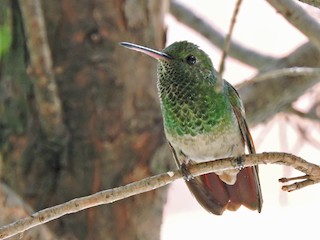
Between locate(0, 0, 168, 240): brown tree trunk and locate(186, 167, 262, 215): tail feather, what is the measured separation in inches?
10.1

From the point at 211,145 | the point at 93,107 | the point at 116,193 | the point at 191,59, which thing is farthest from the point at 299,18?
the point at 93,107

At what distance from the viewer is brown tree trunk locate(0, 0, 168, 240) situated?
268 centimetres

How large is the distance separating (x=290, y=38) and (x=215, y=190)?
268 centimetres

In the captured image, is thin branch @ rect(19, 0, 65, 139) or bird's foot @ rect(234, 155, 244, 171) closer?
bird's foot @ rect(234, 155, 244, 171)

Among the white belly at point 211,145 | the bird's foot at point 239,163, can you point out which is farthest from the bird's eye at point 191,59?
the bird's foot at point 239,163

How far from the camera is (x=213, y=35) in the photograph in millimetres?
3158

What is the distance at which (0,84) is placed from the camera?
2.78 m

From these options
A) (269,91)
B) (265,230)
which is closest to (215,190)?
(269,91)

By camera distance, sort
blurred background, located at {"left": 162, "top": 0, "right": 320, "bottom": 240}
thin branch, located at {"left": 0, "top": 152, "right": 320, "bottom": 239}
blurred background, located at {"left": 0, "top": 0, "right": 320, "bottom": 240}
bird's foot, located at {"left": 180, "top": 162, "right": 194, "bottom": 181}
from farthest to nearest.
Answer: blurred background, located at {"left": 162, "top": 0, "right": 320, "bottom": 240}, blurred background, located at {"left": 0, "top": 0, "right": 320, "bottom": 240}, bird's foot, located at {"left": 180, "top": 162, "right": 194, "bottom": 181}, thin branch, located at {"left": 0, "top": 152, "right": 320, "bottom": 239}

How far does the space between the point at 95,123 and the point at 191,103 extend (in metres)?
0.51

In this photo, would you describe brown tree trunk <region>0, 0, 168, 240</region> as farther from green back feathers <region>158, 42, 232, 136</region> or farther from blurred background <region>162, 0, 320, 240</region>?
blurred background <region>162, 0, 320, 240</region>

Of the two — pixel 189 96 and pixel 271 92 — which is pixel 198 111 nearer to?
pixel 189 96

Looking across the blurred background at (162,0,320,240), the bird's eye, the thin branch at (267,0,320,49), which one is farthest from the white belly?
the blurred background at (162,0,320,240)

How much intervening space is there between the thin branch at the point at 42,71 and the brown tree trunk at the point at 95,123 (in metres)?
0.05
